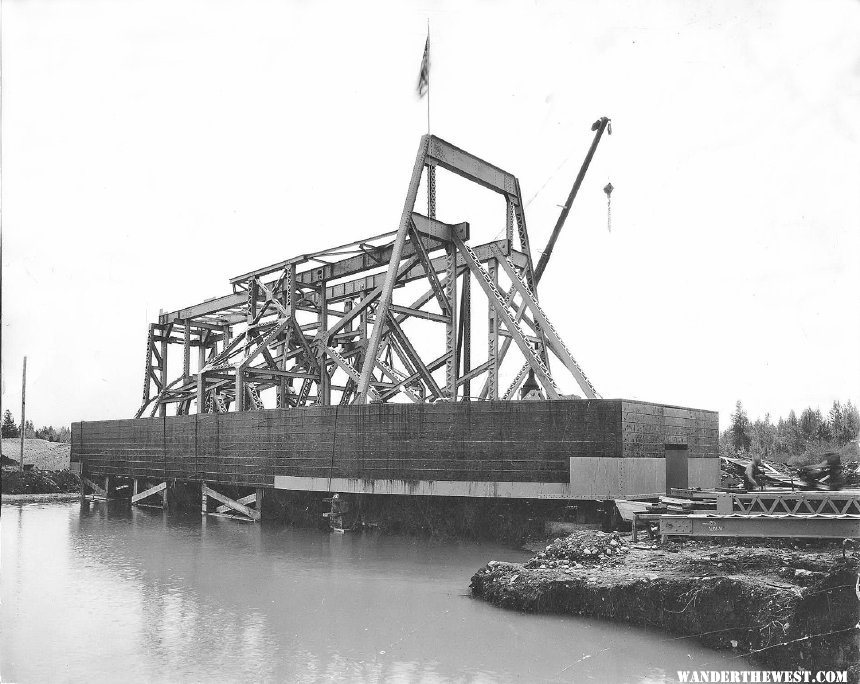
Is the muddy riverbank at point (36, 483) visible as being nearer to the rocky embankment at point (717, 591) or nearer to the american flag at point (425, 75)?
the american flag at point (425, 75)

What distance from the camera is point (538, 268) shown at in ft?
129

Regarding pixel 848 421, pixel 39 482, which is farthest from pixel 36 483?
pixel 848 421

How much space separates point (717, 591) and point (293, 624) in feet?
21.2

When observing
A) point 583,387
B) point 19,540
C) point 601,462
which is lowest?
point 19,540

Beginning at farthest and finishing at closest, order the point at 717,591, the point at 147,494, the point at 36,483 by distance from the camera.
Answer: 1. the point at 36,483
2. the point at 147,494
3. the point at 717,591

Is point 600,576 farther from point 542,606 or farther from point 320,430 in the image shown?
point 320,430

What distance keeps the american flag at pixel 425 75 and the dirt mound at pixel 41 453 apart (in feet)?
132

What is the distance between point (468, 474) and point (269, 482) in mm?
8274

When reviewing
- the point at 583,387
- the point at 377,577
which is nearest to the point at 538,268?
the point at 583,387

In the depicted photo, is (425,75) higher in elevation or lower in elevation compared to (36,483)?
higher

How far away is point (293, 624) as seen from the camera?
1189 cm

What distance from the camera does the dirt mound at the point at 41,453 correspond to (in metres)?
51.8

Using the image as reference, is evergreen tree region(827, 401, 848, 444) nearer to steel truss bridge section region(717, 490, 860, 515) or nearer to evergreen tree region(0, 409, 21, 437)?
steel truss bridge section region(717, 490, 860, 515)

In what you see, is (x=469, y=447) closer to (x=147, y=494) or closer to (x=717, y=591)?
(x=717, y=591)
